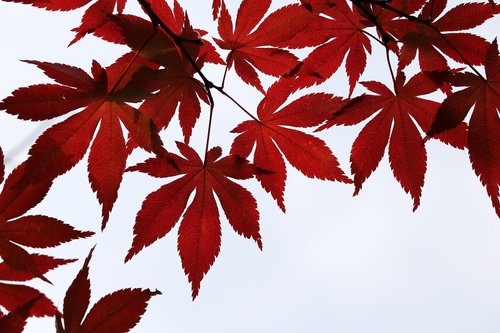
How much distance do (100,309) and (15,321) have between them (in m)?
0.17

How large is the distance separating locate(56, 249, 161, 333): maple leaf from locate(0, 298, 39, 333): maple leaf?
0.08 meters

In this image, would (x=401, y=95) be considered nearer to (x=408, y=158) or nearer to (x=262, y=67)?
(x=408, y=158)

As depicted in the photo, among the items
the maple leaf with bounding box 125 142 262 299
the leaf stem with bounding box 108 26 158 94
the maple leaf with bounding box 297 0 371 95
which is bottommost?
the maple leaf with bounding box 125 142 262 299

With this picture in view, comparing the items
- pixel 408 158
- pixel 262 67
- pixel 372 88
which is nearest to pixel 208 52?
pixel 262 67

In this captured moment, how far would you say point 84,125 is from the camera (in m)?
1.34

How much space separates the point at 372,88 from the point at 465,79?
0.82ft

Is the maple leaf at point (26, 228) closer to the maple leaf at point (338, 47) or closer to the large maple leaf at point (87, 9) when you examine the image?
the large maple leaf at point (87, 9)

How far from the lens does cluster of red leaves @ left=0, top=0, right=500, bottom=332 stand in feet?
4.21

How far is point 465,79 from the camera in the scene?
137cm

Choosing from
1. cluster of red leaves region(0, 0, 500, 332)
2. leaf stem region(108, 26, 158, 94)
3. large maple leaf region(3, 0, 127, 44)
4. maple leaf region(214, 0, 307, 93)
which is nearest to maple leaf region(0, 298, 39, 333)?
cluster of red leaves region(0, 0, 500, 332)

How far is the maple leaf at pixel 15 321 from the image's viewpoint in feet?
3.80

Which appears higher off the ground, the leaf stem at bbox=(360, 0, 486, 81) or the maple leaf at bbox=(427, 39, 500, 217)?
the leaf stem at bbox=(360, 0, 486, 81)

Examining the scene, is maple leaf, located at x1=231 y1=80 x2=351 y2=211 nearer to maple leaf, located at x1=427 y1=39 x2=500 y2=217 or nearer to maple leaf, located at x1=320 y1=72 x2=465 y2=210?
maple leaf, located at x1=320 y1=72 x2=465 y2=210

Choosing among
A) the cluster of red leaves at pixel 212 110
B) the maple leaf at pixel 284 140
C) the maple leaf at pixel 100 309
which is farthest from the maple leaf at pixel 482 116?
the maple leaf at pixel 100 309
